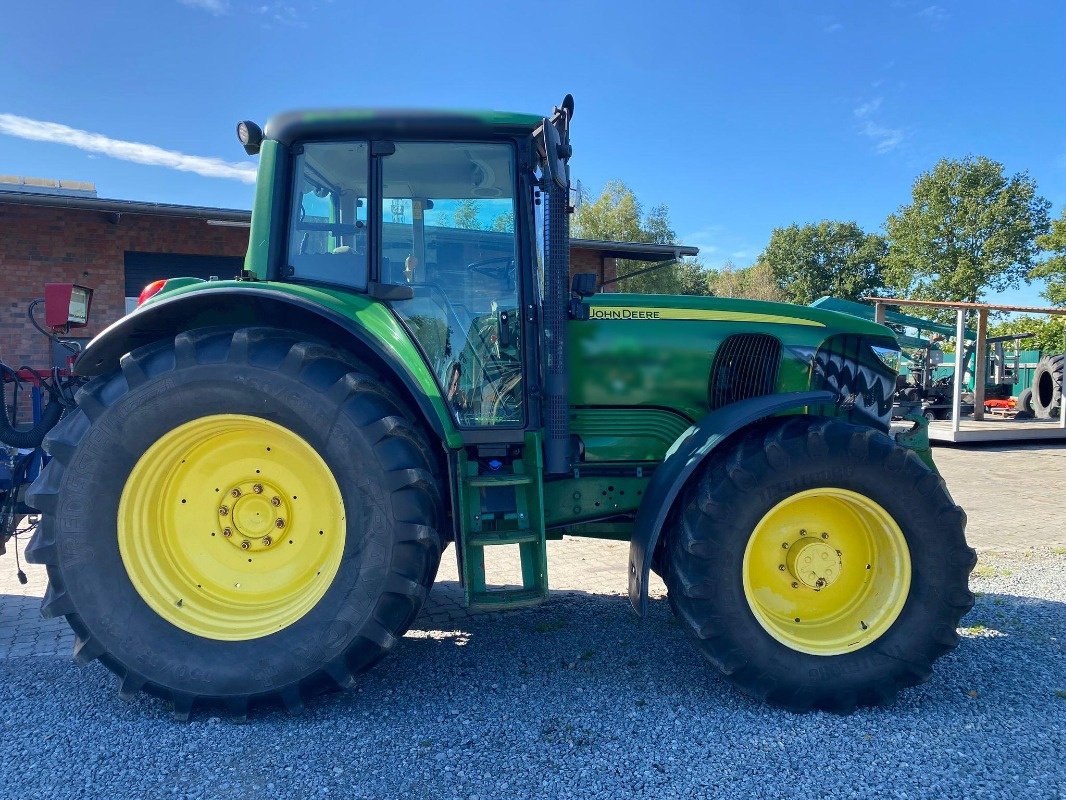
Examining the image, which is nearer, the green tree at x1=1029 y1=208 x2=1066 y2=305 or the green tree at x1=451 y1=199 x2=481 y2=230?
the green tree at x1=451 y1=199 x2=481 y2=230

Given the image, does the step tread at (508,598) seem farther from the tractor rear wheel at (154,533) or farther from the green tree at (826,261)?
the green tree at (826,261)

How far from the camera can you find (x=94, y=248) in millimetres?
11086

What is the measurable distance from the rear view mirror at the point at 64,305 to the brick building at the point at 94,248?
6.25 m

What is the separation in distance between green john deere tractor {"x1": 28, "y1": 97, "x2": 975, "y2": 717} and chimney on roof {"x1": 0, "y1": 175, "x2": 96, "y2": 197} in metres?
10.4

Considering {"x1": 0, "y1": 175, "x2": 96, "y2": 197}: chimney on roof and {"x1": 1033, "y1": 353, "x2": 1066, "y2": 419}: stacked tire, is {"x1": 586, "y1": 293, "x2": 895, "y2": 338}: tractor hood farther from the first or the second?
{"x1": 1033, "y1": 353, "x2": 1066, "y2": 419}: stacked tire

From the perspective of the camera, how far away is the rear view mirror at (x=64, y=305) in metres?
4.22

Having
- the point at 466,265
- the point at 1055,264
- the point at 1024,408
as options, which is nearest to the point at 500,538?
the point at 466,265

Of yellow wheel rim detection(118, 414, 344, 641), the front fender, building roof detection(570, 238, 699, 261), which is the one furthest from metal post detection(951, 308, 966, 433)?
yellow wheel rim detection(118, 414, 344, 641)

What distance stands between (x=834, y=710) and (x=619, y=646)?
1.01 meters

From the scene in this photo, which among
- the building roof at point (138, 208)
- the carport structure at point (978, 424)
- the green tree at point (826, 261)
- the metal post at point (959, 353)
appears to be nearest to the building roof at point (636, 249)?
the building roof at point (138, 208)

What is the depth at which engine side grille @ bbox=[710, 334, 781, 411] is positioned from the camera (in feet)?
11.1

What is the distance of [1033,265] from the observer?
103 feet

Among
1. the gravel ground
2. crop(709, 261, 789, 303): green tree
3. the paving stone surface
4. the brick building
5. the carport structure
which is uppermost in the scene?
crop(709, 261, 789, 303): green tree

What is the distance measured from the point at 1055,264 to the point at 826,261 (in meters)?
18.3
